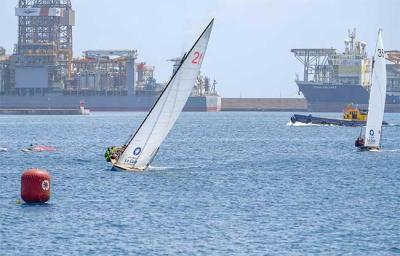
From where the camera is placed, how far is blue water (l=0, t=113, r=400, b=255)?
45688 mm

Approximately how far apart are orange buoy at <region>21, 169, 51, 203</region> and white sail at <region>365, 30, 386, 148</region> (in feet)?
140

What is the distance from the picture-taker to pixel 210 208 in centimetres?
5659

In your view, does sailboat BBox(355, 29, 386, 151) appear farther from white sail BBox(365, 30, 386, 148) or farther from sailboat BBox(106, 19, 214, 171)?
sailboat BBox(106, 19, 214, 171)

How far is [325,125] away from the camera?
18400cm

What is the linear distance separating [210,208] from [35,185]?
25.8 feet

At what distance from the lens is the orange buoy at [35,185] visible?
57.1 m

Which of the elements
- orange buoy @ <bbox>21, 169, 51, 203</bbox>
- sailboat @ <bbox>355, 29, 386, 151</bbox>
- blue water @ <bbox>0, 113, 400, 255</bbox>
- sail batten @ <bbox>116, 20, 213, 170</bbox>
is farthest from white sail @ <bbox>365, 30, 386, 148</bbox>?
orange buoy @ <bbox>21, 169, 51, 203</bbox>

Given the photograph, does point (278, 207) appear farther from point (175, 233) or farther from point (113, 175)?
point (113, 175)

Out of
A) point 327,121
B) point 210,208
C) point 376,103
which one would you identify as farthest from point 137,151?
point 327,121

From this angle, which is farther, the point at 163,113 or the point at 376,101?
the point at 376,101

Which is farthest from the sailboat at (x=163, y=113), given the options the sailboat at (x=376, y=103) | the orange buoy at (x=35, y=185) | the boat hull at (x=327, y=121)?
the boat hull at (x=327, y=121)

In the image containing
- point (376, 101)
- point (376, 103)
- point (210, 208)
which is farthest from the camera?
point (376, 101)

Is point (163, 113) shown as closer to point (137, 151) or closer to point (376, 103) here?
point (137, 151)

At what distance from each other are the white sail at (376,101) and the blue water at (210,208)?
3.39m
